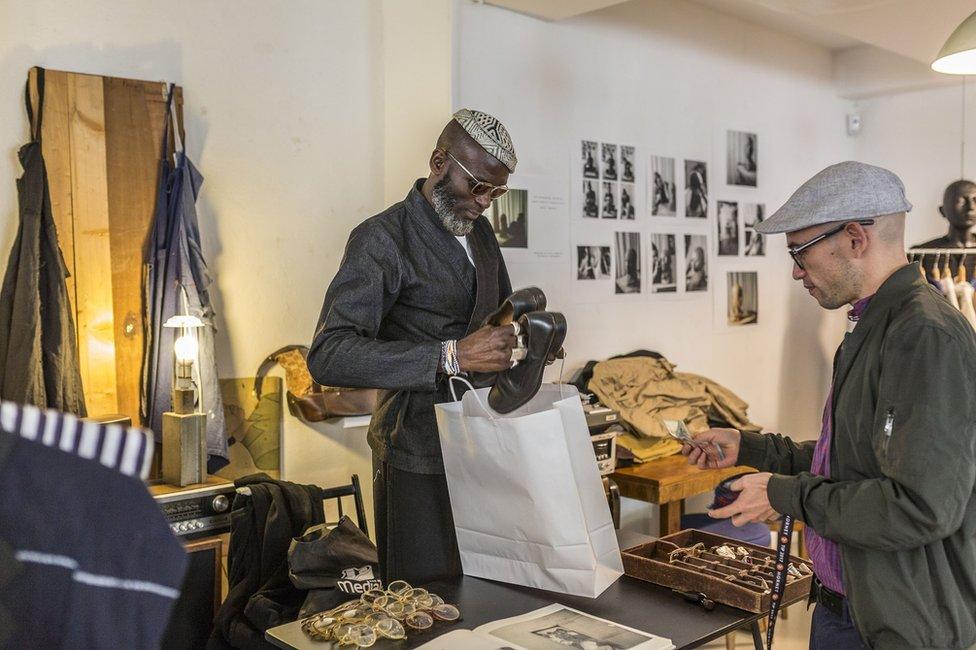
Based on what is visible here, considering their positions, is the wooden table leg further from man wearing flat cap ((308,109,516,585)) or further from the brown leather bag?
man wearing flat cap ((308,109,516,585))

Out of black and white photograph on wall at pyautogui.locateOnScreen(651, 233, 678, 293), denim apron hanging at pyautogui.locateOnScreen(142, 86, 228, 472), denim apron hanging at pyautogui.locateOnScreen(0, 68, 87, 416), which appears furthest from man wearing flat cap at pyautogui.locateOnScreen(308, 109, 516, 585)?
black and white photograph on wall at pyautogui.locateOnScreen(651, 233, 678, 293)

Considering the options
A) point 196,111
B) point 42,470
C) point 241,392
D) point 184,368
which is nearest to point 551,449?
point 42,470

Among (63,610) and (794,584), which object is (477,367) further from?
(63,610)

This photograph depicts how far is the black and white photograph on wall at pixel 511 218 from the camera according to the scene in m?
4.18

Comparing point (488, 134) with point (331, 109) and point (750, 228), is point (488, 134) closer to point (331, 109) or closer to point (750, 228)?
point (331, 109)

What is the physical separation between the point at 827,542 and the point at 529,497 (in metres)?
0.61

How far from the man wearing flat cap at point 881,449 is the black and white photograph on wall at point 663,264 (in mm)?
3133

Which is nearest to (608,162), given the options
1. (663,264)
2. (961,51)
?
(663,264)

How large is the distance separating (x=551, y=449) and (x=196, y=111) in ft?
6.94

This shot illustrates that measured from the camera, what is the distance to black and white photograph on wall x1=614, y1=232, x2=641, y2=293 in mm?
4824

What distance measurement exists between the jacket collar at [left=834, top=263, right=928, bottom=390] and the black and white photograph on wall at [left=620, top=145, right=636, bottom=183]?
3.10 meters

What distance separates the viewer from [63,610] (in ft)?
2.93

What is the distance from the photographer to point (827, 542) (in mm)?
1834

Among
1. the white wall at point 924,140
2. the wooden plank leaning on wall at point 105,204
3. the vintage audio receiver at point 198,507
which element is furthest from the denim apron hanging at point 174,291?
the white wall at point 924,140
